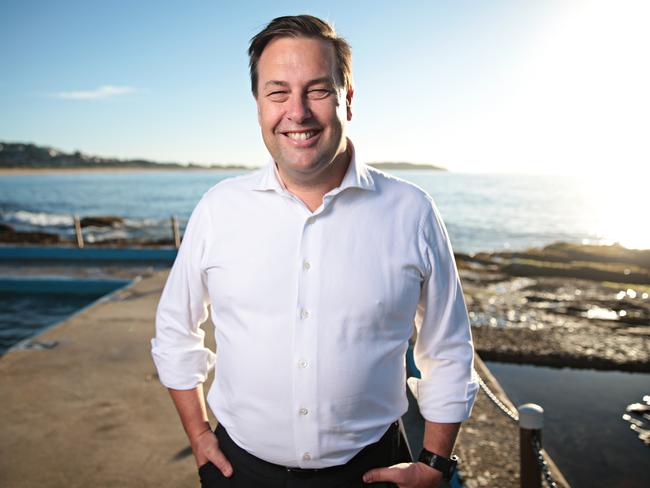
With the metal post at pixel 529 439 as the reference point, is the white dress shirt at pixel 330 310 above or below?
above

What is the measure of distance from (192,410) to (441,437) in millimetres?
838

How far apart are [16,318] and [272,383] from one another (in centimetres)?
880

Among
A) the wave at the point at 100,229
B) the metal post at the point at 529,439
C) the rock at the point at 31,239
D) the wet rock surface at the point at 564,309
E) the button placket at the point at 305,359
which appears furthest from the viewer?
the wave at the point at 100,229

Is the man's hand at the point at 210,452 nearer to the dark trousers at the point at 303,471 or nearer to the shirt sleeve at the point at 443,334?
the dark trousers at the point at 303,471

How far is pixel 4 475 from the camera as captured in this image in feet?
A: 10.2

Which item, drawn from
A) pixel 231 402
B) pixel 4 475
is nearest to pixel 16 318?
pixel 4 475

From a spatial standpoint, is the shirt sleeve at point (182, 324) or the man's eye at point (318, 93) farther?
the shirt sleeve at point (182, 324)

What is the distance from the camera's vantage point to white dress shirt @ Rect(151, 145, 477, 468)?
4.61 ft

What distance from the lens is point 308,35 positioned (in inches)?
55.8

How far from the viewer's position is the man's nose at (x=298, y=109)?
1.42 meters

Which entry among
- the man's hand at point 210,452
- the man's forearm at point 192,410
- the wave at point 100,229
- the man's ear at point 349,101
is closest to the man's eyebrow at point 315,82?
the man's ear at point 349,101

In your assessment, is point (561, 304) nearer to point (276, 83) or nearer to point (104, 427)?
point (104, 427)

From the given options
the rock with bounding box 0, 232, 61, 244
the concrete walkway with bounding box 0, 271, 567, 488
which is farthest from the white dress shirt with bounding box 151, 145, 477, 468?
the rock with bounding box 0, 232, 61, 244

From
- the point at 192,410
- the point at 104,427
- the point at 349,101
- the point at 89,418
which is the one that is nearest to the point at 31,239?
the point at 89,418
